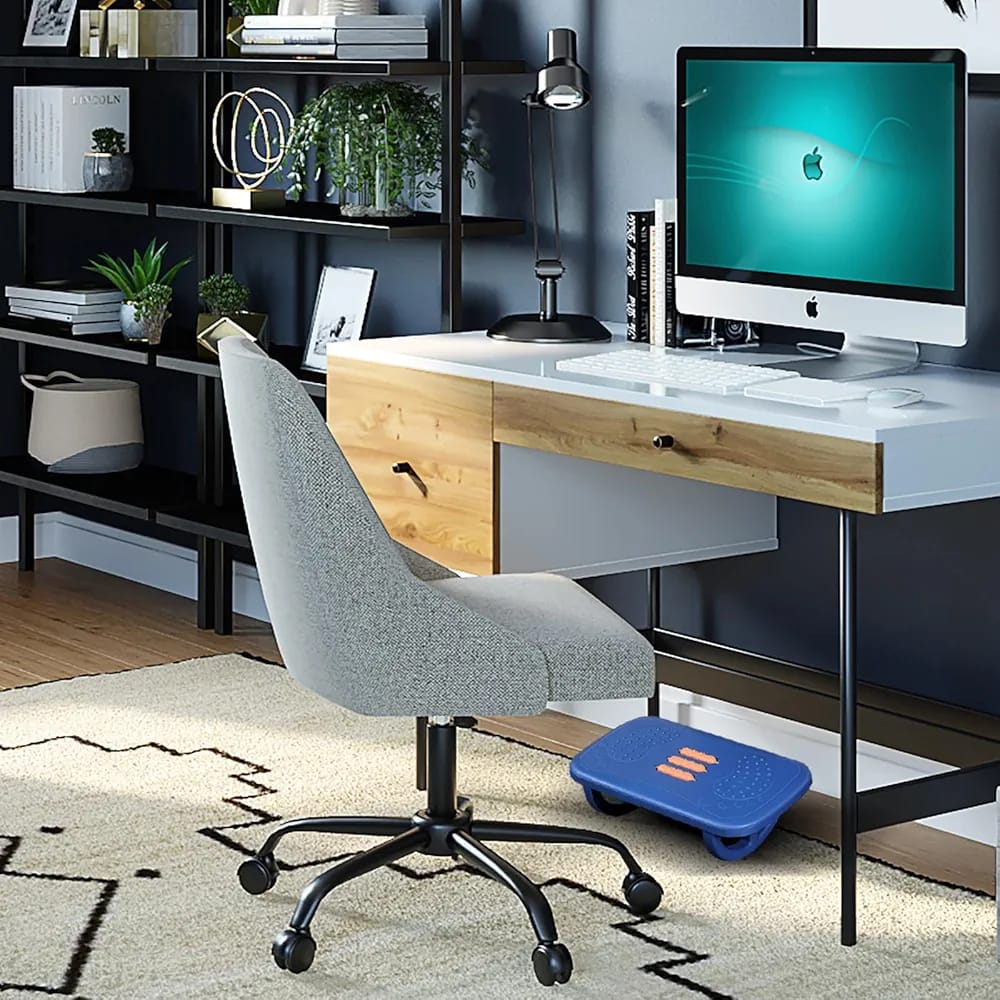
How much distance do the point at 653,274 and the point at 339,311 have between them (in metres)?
1.07

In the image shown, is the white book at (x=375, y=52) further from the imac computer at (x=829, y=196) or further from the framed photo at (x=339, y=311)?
the imac computer at (x=829, y=196)

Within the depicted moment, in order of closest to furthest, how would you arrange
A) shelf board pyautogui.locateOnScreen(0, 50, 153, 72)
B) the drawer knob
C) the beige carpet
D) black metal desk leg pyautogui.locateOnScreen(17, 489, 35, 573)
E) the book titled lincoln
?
the beige carpet, the drawer knob, the book titled lincoln, shelf board pyautogui.locateOnScreen(0, 50, 153, 72), black metal desk leg pyautogui.locateOnScreen(17, 489, 35, 573)

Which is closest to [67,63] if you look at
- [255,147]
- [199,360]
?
[255,147]

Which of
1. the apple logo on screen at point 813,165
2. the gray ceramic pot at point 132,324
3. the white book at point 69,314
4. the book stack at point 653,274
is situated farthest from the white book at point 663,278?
the white book at point 69,314

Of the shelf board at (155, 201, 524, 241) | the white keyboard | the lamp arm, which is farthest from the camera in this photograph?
the shelf board at (155, 201, 524, 241)

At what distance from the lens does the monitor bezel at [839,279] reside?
285 cm

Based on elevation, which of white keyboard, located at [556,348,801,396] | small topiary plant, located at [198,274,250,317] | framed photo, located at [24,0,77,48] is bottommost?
white keyboard, located at [556,348,801,396]

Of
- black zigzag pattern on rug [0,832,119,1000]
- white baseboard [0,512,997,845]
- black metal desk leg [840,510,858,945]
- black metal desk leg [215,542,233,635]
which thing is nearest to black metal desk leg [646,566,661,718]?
white baseboard [0,512,997,845]

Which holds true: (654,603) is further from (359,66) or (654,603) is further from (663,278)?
(359,66)

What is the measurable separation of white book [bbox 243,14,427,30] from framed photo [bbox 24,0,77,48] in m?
1.09

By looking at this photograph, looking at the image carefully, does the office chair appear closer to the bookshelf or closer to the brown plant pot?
the bookshelf

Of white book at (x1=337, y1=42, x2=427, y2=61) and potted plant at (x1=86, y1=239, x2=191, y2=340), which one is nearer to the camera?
white book at (x1=337, y1=42, x2=427, y2=61)

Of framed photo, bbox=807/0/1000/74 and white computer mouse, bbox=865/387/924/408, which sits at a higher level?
framed photo, bbox=807/0/1000/74

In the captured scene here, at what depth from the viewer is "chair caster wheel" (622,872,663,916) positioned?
288 cm
